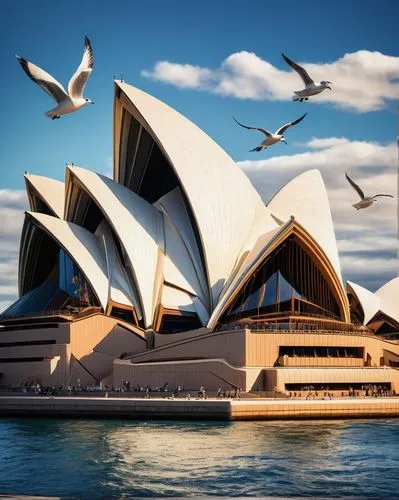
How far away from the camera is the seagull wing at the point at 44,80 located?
97.5 ft

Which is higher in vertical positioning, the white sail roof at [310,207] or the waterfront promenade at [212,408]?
the white sail roof at [310,207]

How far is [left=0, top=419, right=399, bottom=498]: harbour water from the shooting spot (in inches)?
974

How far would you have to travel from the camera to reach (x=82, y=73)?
30.5 metres

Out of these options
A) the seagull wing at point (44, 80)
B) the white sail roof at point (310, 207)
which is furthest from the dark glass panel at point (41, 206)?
the seagull wing at point (44, 80)

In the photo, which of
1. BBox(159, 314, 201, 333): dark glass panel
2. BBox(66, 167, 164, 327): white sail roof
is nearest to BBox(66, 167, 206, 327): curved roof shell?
BBox(66, 167, 164, 327): white sail roof

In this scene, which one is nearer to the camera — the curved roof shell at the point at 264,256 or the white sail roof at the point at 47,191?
the curved roof shell at the point at 264,256

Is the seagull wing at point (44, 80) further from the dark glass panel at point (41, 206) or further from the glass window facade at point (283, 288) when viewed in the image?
the dark glass panel at point (41, 206)

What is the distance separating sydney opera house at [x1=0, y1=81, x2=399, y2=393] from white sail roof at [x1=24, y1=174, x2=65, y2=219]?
10cm

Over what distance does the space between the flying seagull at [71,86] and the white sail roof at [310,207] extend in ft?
101

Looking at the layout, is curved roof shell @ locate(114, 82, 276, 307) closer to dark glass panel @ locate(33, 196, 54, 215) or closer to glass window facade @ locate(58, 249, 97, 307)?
dark glass panel @ locate(33, 196, 54, 215)

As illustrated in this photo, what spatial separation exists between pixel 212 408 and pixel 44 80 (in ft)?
64.7

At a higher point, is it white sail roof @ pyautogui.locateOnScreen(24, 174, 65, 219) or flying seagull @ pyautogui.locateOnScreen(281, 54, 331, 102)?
white sail roof @ pyautogui.locateOnScreen(24, 174, 65, 219)

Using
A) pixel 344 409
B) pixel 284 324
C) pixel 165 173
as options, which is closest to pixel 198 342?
pixel 284 324

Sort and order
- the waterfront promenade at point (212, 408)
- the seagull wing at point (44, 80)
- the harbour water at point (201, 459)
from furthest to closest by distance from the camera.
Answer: the waterfront promenade at point (212, 408) < the seagull wing at point (44, 80) < the harbour water at point (201, 459)
